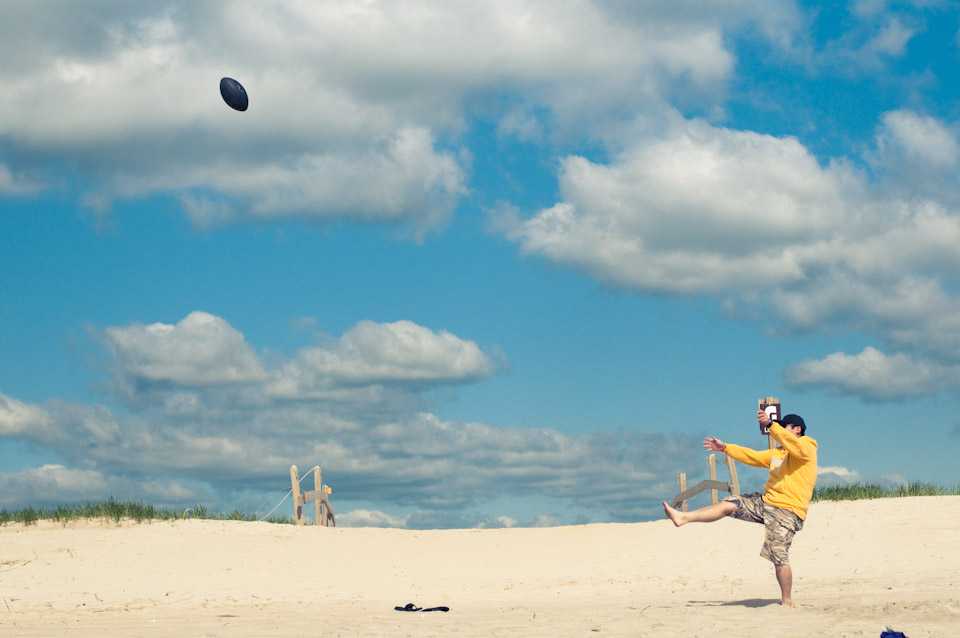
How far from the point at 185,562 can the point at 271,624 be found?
6.94m

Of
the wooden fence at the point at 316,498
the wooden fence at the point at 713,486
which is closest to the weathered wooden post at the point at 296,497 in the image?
the wooden fence at the point at 316,498

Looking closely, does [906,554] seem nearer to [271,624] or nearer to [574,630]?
[574,630]

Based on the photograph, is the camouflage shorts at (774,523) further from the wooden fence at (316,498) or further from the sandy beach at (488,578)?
the wooden fence at (316,498)

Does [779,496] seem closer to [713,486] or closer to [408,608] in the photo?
[408,608]

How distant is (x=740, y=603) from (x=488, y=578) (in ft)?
17.4

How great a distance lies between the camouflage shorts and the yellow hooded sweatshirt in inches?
3.1

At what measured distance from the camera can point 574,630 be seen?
404 inches

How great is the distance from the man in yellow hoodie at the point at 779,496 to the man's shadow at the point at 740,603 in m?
0.92

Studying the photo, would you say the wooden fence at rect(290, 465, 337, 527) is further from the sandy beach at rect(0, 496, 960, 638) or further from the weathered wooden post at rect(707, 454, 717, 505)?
the weathered wooden post at rect(707, 454, 717, 505)

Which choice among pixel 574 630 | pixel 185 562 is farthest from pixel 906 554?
pixel 185 562

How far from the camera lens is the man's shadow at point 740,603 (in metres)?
11.9

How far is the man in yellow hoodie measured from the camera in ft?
35.3

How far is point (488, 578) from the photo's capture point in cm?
1623

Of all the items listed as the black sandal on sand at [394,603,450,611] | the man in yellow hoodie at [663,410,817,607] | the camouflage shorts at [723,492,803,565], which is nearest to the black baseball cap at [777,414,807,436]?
the man in yellow hoodie at [663,410,817,607]
